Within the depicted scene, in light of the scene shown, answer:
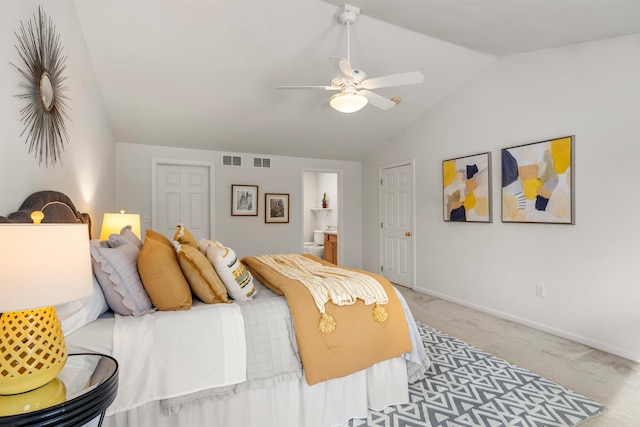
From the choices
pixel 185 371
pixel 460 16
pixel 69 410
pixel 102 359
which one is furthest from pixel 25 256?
pixel 460 16

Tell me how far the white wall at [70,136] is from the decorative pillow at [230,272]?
93cm

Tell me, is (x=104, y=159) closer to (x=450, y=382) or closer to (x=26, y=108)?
(x=26, y=108)

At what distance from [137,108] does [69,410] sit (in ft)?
12.3

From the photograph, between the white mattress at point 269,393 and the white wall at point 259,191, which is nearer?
the white mattress at point 269,393

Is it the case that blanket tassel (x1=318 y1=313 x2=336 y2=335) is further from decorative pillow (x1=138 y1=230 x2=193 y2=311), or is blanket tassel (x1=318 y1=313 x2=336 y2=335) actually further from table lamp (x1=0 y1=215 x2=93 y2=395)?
table lamp (x1=0 y1=215 x2=93 y2=395)

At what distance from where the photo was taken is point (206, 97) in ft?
12.6

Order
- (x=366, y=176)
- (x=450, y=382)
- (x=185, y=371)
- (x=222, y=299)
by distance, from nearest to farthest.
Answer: (x=185, y=371)
(x=222, y=299)
(x=450, y=382)
(x=366, y=176)

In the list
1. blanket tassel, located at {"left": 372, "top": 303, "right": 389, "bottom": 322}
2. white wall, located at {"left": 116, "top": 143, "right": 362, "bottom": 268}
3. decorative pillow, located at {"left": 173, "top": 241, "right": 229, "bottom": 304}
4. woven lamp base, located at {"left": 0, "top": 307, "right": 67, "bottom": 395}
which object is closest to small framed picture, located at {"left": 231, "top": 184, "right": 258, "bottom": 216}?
white wall, located at {"left": 116, "top": 143, "right": 362, "bottom": 268}

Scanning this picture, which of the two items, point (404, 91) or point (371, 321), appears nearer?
point (371, 321)

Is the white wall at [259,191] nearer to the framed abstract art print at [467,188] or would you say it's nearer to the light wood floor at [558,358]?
the framed abstract art print at [467,188]

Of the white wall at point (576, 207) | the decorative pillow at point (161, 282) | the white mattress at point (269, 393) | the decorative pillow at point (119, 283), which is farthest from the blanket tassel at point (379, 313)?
the white wall at point (576, 207)

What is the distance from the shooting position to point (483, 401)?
207 centimetres

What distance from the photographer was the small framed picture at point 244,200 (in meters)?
5.24

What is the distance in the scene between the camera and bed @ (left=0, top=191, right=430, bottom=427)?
1463 millimetres
